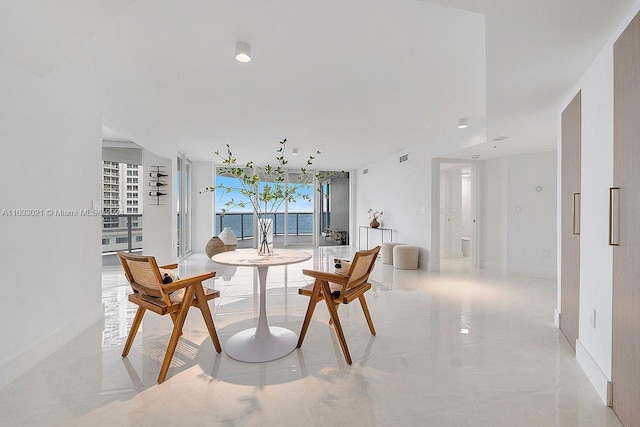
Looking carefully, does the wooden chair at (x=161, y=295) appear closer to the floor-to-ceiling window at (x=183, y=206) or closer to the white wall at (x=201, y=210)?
the floor-to-ceiling window at (x=183, y=206)

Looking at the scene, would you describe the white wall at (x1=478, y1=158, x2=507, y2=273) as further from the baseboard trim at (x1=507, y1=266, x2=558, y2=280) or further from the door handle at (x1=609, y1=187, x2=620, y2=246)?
the door handle at (x1=609, y1=187, x2=620, y2=246)

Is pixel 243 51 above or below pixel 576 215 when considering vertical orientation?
above

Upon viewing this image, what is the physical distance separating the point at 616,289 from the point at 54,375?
3546 mm

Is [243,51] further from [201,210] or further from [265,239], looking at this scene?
[201,210]

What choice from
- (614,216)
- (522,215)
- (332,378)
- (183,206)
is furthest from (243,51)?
(183,206)

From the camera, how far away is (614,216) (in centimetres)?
A: 172

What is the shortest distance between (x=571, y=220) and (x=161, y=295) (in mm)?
3279

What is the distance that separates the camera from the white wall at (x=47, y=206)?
204cm

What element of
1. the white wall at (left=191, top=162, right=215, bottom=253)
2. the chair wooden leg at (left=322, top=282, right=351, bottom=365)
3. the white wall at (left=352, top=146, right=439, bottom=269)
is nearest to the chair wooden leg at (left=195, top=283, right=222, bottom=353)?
the chair wooden leg at (left=322, top=282, right=351, bottom=365)

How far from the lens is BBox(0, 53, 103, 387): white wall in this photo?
2.04 m

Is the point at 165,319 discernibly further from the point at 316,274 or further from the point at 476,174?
the point at 476,174

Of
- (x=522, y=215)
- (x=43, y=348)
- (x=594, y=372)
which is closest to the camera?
(x=594, y=372)

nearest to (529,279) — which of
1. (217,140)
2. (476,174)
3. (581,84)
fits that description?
(476,174)

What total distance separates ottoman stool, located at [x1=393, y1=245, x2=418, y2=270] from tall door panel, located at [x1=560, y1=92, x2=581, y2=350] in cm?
288
